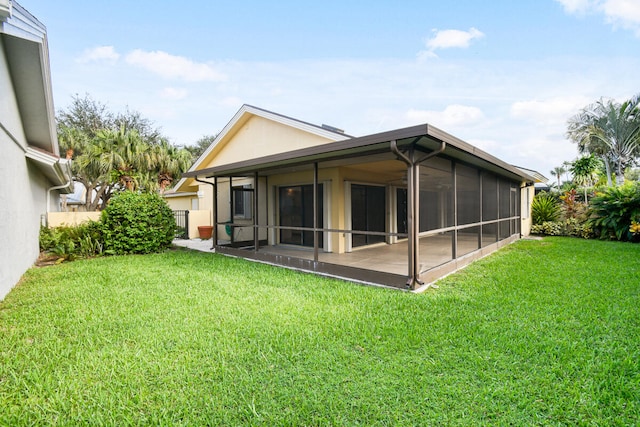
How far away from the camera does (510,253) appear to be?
8320 millimetres

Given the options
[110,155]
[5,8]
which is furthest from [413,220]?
[110,155]

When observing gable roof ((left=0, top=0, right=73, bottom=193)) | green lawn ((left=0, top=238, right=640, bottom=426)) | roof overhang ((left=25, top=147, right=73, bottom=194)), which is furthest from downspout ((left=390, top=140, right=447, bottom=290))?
roof overhang ((left=25, top=147, right=73, bottom=194))

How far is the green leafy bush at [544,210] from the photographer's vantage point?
13.3 m

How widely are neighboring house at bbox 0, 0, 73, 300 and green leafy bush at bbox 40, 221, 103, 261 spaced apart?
1.91 ft

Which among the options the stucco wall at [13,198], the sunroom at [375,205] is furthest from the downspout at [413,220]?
the stucco wall at [13,198]

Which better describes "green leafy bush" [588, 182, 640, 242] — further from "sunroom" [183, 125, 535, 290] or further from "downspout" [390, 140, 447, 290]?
"downspout" [390, 140, 447, 290]

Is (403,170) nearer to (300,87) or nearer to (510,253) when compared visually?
(510,253)

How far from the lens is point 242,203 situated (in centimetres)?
1031

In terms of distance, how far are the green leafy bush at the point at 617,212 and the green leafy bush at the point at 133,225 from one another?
14.9 metres

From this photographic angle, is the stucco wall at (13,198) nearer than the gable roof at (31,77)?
No

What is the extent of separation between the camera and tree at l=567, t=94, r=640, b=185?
20.1 m

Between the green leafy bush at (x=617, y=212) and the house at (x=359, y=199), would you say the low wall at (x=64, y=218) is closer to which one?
Result: the house at (x=359, y=199)

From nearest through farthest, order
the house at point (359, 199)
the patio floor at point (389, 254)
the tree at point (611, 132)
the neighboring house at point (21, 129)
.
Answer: the neighboring house at point (21, 129) → the house at point (359, 199) → the patio floor at point (389, 254) → the tree at point (611, 132)

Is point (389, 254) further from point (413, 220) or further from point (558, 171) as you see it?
point (558, 171)
